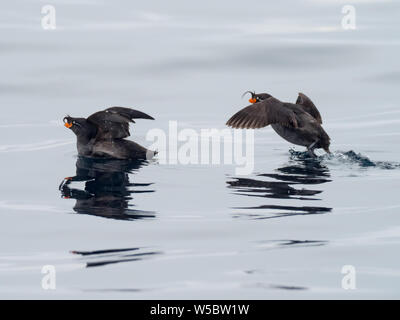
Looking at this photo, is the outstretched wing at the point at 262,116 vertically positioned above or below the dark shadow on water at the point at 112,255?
above

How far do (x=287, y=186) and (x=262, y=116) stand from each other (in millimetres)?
2409

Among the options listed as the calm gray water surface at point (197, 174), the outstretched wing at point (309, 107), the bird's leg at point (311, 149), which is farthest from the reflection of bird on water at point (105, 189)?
the outstretched wing at point (309, 107)

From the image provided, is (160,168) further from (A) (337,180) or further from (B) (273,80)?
(B) (273,80)

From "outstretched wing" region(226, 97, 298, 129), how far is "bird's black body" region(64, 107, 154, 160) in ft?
3.79

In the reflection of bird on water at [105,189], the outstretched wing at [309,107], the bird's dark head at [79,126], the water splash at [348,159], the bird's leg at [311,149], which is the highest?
the outstretched wing at [309,107]

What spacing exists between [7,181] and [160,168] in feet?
5.97

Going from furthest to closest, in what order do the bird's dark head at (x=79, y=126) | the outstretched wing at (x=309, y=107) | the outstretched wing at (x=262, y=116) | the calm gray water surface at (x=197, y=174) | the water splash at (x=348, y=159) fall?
the outstretched wing at (x=309, y=107)
the bird's dark head at (x=79, y=126)
the outstretched wing at (x=262, y=116)
the water splash at (x=348, y=159)
the calm gray water surface at (x=197, y=174)

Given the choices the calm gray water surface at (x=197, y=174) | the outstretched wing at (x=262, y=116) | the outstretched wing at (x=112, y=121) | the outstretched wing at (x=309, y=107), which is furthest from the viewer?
the outstretched wing at (x=309, y=107)

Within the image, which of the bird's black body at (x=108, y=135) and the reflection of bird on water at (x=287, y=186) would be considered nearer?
the reflection of bird on water at (x=287, y=186)

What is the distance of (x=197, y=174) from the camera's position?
10836mm

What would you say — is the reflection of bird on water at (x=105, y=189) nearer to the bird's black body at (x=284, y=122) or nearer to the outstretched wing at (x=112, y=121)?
the outstretched wing at (x=112, y=121)

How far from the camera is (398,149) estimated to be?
1267 cm

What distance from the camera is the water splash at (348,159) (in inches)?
447

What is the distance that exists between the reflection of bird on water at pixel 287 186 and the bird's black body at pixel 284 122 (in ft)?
2.29
